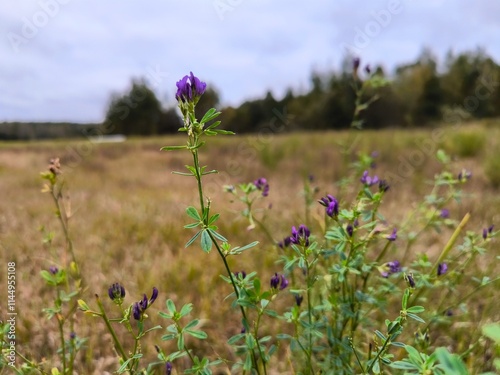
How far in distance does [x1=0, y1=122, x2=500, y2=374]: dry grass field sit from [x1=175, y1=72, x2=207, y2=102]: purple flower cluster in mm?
523

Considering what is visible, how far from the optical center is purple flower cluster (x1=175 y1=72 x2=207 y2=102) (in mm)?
733

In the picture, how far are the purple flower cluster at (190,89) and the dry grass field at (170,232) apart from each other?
0.52 metres

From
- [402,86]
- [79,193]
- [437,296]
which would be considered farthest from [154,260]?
[402,86]

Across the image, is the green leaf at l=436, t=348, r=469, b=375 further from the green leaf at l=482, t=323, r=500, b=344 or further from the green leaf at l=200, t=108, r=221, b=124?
the green leaf at l=200, t=108, r=221, b=124

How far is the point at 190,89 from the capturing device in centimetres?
74

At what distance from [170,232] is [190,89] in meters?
2.64

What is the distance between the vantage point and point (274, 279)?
3.01 ft

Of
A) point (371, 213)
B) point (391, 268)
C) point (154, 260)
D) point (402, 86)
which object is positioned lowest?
point (154, 260)

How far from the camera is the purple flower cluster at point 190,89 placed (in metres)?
0.73

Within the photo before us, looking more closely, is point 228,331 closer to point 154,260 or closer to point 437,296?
point 154,260

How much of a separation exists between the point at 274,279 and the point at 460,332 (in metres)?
1.43

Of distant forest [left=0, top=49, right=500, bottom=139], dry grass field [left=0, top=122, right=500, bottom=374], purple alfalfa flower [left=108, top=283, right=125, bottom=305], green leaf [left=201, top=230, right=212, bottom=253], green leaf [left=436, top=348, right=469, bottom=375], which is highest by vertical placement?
distant forest [left=0, top=49, right=500, bottom=139]

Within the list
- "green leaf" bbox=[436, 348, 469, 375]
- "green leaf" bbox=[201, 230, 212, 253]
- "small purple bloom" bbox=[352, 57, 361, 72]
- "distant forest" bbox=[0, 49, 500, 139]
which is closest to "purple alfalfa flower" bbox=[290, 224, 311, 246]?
"green leaf" bbox=[201, 230, 212, 253]

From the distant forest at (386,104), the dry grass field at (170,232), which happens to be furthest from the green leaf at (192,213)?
the distant forest at (386,104)
